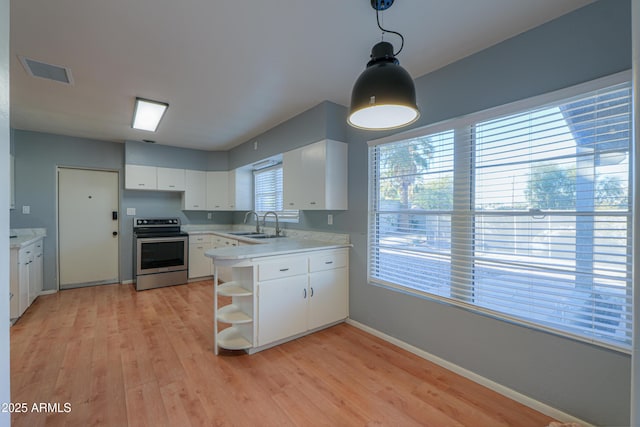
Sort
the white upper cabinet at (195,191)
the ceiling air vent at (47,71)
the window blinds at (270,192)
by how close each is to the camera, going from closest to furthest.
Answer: the ceiling air vent at (47,71), the window blinds at (270,192), the white upper cabinet at (195,191)

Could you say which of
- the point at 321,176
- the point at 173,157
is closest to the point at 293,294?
the point at 321,176

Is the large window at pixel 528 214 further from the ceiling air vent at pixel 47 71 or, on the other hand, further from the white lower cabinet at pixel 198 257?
the white lower cabinet at pixel 198 257

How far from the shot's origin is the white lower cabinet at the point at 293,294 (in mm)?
2551

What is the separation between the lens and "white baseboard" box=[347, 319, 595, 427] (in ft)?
5.63

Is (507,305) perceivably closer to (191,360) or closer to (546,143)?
(546,143)

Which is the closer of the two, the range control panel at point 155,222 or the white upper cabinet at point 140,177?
the white upper cabinet at point 140,177

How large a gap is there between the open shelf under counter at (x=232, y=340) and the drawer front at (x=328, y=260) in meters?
0.91

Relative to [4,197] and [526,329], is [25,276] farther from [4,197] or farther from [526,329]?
[526,329]

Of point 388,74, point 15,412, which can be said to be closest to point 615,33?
point 388,74

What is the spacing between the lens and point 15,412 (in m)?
1.78

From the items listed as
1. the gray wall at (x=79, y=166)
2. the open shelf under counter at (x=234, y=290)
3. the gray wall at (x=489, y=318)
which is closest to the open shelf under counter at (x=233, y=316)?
the open shelf under counter at (x=234, y=290)

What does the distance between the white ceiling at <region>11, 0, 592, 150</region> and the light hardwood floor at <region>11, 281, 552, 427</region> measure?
2466 millimetres

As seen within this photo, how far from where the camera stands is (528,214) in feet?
6.10

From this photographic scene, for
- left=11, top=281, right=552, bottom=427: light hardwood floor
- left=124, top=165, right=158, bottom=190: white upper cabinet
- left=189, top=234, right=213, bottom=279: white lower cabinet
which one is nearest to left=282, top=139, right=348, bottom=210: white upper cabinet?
left=11, top=281, right=552, bottom=427: light hardwood floor
